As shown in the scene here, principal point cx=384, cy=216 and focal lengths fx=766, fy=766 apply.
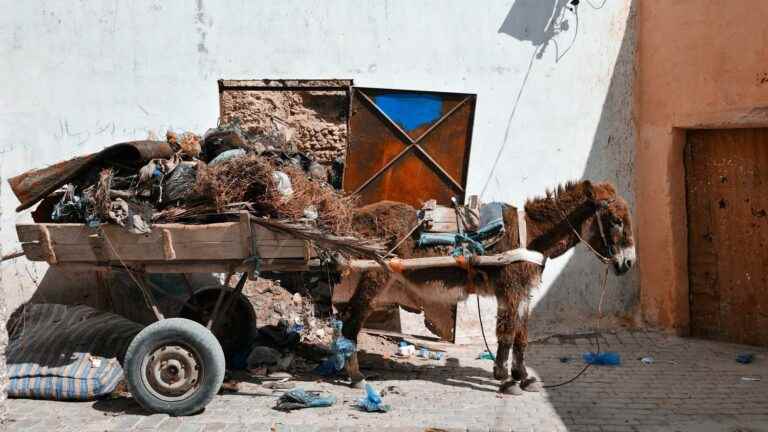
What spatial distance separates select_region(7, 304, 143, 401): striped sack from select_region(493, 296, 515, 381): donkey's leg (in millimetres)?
3088

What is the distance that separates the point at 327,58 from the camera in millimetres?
8133

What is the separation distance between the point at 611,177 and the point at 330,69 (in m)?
3.37

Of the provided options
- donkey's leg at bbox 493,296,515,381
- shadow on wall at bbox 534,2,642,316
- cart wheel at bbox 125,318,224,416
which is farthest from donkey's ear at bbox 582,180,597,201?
cart wheel at bbox 125,318,224,416

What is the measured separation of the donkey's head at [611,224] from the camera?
6.48 meters

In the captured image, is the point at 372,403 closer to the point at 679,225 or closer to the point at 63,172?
the point at 63,172

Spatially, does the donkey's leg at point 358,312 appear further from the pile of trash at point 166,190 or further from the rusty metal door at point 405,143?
the rusty metal door at point 405,143

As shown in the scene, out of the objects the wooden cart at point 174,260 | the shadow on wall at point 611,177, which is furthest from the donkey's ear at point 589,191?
the wooden cart at point 174,260

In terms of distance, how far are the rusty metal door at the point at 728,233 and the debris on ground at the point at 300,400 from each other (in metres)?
4.76

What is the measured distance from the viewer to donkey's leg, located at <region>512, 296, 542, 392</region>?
6.43 metres

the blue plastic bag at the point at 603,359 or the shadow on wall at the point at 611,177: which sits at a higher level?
the shadow on wall at the point at 611,177

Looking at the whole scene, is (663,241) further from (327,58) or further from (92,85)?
(92,85)

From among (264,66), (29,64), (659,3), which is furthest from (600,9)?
(29,64)

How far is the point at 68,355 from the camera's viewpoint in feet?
19.8

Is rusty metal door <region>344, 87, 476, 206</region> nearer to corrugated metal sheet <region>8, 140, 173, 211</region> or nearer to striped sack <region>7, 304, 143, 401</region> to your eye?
corrugated metal sheet <region>8, 140, 173, 211</region>
